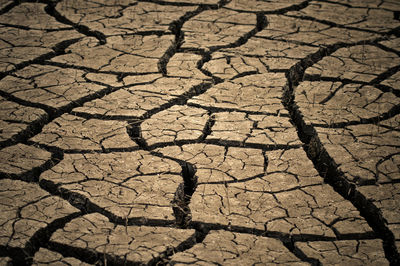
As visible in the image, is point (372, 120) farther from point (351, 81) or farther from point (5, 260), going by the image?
point (5, 260)

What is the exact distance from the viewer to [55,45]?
4.38 meters

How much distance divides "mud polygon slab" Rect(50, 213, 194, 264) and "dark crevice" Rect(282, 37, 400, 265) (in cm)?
87

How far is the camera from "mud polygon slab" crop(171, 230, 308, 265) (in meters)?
2.40

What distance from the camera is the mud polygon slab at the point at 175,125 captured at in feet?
10.9

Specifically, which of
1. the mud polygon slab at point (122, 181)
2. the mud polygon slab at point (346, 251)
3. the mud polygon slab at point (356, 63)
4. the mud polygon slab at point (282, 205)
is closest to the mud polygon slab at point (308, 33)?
the mud polygon slab at point (356, 63)

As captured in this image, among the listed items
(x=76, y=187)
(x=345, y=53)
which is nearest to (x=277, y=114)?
(x=345, y=53)

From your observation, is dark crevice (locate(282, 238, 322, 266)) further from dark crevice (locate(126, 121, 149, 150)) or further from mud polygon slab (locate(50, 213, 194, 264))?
dark crevice (locate(126, 121, 149, 150))

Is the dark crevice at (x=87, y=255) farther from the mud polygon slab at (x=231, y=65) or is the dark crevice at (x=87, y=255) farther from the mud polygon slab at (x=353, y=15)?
the mud polygon slab at (x=353, y=15)

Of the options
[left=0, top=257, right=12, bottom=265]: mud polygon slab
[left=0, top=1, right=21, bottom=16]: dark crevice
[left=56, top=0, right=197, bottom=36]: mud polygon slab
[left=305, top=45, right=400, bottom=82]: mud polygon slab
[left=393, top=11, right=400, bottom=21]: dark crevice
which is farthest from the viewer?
[left=0, top=1, right=21, bottom=16]: dark crevice

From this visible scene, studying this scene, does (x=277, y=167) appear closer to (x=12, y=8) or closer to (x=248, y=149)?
(x=248, y=149)

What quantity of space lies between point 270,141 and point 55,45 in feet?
6.67

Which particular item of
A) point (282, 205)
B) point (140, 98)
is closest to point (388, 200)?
point (282, 205)

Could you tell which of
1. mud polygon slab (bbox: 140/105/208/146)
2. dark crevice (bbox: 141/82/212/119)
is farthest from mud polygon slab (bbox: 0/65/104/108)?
mud polygon slab (bbox: 140/105/208/146)

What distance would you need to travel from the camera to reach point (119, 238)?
2506 millimetres
